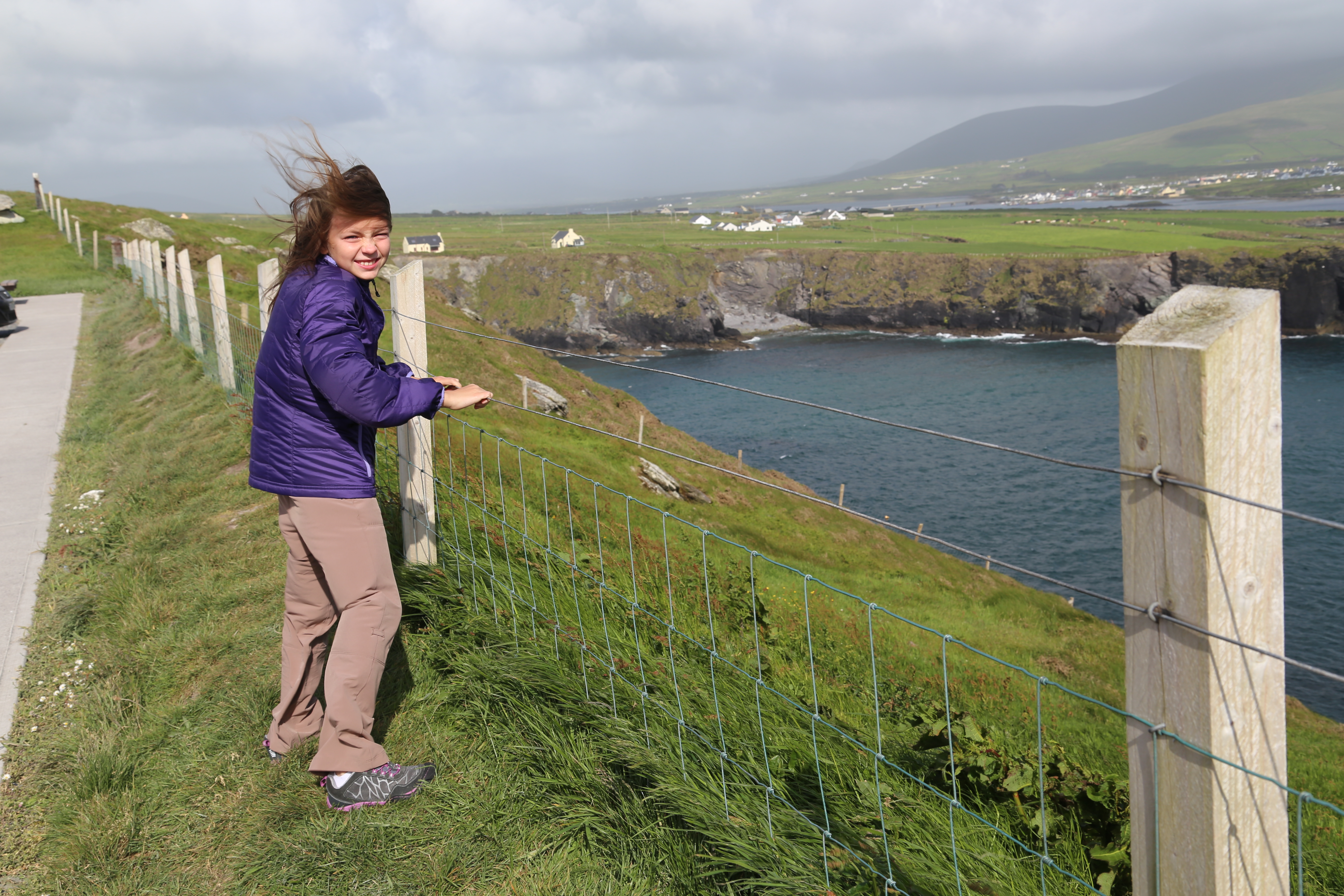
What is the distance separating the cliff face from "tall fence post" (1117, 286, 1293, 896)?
11074 cm

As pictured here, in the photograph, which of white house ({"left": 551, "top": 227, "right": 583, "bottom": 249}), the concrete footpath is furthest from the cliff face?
the concrete footpath

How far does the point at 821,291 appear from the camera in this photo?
126625mm

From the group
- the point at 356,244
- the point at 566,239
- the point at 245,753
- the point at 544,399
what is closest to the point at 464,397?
the point at 356,244

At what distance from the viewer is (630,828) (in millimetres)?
3674

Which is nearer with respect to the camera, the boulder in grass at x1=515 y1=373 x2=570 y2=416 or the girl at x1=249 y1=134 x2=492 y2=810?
the girl at x1=249 y1=134 x2=492 y2=810

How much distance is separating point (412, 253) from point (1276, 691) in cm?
13971

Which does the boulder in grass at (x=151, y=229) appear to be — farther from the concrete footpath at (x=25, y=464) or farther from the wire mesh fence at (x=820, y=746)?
the wire mesh fence at (x=820, y=746)

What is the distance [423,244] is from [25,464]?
450 feet

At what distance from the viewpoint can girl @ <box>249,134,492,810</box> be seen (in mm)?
3574

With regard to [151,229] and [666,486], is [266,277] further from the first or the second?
[151,229]

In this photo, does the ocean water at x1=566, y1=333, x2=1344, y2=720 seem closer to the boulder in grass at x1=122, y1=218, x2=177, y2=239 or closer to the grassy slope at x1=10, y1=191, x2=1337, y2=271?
the grassy slope at x1=10, y1=191, x2=1337, y2=271

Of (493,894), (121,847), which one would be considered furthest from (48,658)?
(493,894)

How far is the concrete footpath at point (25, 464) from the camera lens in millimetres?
5996

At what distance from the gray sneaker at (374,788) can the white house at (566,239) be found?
158 m
